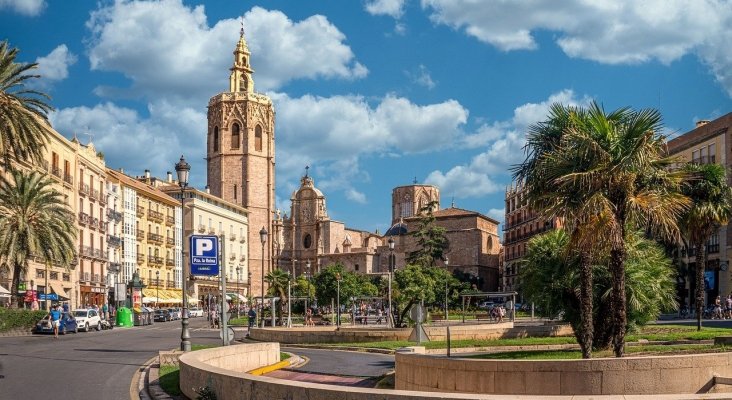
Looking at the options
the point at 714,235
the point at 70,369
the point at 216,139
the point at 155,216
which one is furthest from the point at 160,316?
the point at 216,139

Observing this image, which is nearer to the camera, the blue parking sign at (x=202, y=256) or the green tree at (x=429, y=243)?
the blue parking sign at (x=202, y=256)

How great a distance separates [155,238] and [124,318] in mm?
35280

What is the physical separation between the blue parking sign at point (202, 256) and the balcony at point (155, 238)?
72.2 m

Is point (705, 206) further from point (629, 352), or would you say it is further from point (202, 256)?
point (202, 256)

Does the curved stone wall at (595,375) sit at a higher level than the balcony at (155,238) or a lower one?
lower

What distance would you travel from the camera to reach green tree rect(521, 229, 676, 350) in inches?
981

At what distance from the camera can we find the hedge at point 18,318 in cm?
4225

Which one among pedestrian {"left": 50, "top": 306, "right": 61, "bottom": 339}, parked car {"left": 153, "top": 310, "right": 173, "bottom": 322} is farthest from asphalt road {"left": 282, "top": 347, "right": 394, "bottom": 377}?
parked car {"left": 153, "top": 310, "right": 173, "bottom": 322}

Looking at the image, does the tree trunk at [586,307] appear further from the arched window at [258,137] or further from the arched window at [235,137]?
the arched window at [258,137]

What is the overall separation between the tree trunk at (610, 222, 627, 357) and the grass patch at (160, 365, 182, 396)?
974 centimetres

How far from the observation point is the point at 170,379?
18.2 metres

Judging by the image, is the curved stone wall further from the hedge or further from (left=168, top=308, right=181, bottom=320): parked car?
(left=168, top=308, right=181, bottom=320): parked car

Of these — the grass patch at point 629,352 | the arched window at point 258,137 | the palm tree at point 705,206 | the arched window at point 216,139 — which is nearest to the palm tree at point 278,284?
the palm tree at point 705,206

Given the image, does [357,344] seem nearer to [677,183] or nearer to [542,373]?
[677,183]
